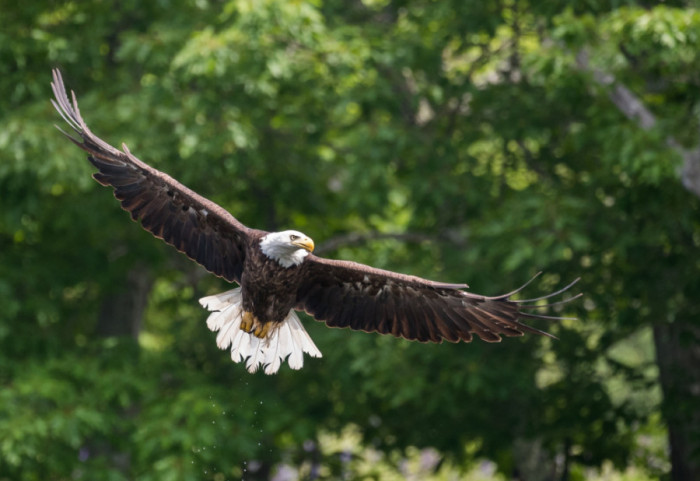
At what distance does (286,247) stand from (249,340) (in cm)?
77

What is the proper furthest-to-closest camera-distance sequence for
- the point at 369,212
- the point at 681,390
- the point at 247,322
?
the point at 369,212
the point at 681,390
the point at 247,322

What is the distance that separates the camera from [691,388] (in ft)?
33.8

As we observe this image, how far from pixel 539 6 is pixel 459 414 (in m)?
3.68

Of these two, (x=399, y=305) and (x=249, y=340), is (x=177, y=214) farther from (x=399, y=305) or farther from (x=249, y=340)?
(x=399, y=305)

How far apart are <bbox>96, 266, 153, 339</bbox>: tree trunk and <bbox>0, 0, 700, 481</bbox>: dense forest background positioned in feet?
1.73

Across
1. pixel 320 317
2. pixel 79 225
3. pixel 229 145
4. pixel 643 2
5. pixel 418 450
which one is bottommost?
pixel 320 317

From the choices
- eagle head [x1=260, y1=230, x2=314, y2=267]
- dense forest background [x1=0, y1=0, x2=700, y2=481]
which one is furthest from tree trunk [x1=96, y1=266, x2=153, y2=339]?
eagle head [x1=260, y1=230, x2=314, y2=267]

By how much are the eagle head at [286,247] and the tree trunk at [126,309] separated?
19.5 feet

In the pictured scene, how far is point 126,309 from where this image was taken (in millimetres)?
12703

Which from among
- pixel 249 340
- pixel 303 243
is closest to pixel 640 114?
pixel 303 243

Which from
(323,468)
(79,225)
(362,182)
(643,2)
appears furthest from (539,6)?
(323,468)

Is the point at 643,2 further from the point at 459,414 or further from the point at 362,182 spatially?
the point at 459,414

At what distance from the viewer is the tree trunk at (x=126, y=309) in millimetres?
12625

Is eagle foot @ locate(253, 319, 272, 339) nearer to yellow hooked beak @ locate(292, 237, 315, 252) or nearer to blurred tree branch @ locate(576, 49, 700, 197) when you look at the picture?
yellow hooked beak @ locate(292, 237, 315, 252)
